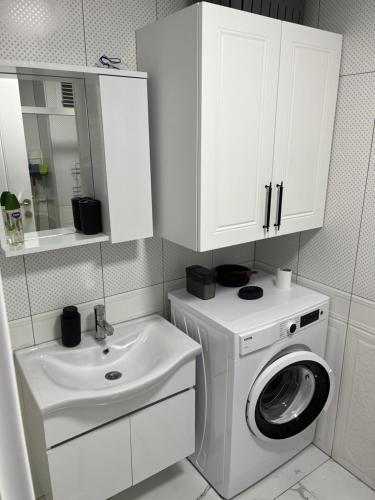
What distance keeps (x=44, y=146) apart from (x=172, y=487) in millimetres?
1708

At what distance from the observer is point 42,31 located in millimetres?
1438

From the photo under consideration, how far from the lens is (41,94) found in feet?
4.83

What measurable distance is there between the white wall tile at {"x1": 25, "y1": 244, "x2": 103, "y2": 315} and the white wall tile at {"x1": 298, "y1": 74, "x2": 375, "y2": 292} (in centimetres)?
111

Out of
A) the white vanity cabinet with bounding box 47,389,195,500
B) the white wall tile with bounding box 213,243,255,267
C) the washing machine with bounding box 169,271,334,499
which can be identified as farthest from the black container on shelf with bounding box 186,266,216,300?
the white vanity cabinet with bounding box 47,389,195,500

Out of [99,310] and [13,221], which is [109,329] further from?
[13,221]

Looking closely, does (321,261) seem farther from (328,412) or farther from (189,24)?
(189,24)

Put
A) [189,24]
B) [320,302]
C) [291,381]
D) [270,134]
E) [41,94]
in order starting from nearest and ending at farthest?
1. [189,24]
2. [41,94]
3. [270,134]
4. [320,302]
5. [291,381]

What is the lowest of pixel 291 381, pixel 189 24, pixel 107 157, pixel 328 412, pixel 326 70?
pixel 328 412

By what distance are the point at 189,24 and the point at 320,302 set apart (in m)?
1.33

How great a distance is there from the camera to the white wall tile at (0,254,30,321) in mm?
1548

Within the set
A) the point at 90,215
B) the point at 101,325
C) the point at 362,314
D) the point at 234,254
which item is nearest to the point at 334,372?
the point at 362,314

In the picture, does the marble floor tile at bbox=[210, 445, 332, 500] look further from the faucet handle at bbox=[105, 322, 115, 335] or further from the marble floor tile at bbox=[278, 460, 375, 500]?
the faucet handle at bbox=[105, 322, 115, 335]

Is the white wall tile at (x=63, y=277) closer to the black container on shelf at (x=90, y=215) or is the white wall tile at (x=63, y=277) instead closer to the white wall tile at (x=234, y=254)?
the black container on shelf at (x=90, y=215)

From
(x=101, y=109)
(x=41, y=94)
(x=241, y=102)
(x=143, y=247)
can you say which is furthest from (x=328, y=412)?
(x=41, y=94)
